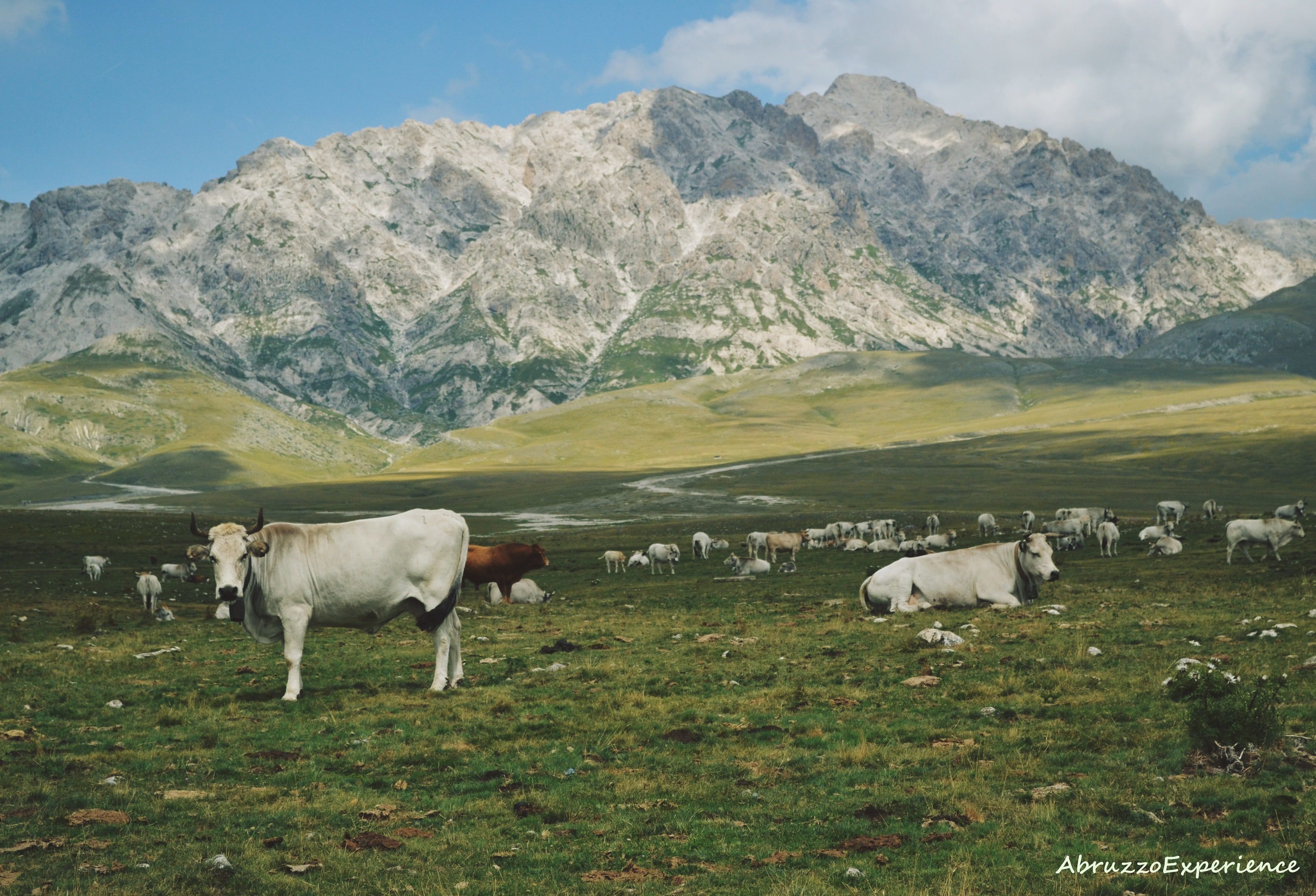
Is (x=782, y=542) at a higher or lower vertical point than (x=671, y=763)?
lower

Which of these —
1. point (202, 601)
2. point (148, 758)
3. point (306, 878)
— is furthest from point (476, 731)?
point (202, 601)

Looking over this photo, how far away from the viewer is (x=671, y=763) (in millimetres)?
14500

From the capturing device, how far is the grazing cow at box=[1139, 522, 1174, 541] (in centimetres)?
5541

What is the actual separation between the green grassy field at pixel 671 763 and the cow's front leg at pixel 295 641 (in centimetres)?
62

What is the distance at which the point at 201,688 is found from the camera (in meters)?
21.0

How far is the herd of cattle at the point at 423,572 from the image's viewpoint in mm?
20422

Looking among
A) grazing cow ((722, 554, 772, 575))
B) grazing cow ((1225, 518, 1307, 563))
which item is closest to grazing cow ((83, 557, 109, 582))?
grazing cow ((722, 554, 772, 575))

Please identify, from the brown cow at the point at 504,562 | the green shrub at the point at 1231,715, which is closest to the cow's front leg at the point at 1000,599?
the green shrub at the point at 1231,715

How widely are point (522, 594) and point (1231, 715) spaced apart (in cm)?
3355

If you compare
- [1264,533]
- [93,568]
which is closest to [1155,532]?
[1264,533]

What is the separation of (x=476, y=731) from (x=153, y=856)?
6586mm

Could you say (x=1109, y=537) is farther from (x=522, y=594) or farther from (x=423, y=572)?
(x=423, y=572)

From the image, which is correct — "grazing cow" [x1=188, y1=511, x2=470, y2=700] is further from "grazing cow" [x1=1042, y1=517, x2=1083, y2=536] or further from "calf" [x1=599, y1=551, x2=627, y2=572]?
"grazing cow" [x1=1042, y1=517, x2=1083, y2=536]

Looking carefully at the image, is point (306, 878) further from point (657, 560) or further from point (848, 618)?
point (657, 560)
